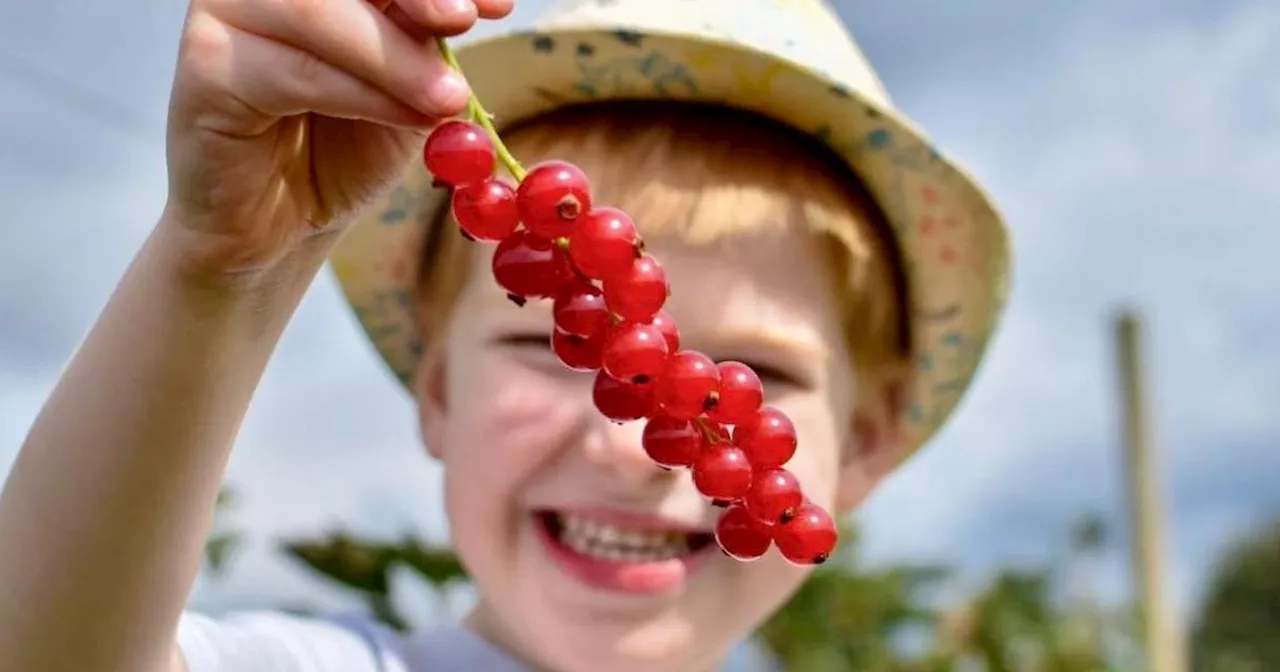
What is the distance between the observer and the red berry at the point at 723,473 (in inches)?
28.6

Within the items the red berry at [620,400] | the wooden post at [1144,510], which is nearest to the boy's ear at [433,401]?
the red berry at [620,400]

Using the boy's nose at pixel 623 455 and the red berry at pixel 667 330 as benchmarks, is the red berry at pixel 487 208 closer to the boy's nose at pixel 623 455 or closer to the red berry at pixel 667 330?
the red berry at pixel 667 330

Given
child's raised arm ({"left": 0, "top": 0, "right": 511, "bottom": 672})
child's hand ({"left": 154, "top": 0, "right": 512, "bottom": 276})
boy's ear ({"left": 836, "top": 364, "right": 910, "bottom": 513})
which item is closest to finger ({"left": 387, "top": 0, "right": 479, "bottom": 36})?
child's hand ({"left": 154, "top": 0, "right": 512, "bottom": 276})

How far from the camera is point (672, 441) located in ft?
2.46

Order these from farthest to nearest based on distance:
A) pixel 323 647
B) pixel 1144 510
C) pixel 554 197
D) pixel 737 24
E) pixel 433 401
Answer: pixel 1144 510 → pixel 433 401 → pixel 737 24 → pixel 323 647 → pixel 554 197

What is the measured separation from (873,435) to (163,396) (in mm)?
913

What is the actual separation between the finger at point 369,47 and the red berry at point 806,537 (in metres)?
0.28

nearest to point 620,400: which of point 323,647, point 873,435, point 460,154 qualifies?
point 460,154

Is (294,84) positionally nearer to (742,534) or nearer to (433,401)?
(742,534)

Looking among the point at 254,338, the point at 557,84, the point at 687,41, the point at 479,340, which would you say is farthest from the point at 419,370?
the point at 254,338

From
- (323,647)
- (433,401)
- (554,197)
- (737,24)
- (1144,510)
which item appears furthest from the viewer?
(1144,510)

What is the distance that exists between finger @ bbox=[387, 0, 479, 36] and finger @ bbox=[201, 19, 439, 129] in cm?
4

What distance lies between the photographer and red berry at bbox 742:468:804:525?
28.9 inches

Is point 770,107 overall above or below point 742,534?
above
